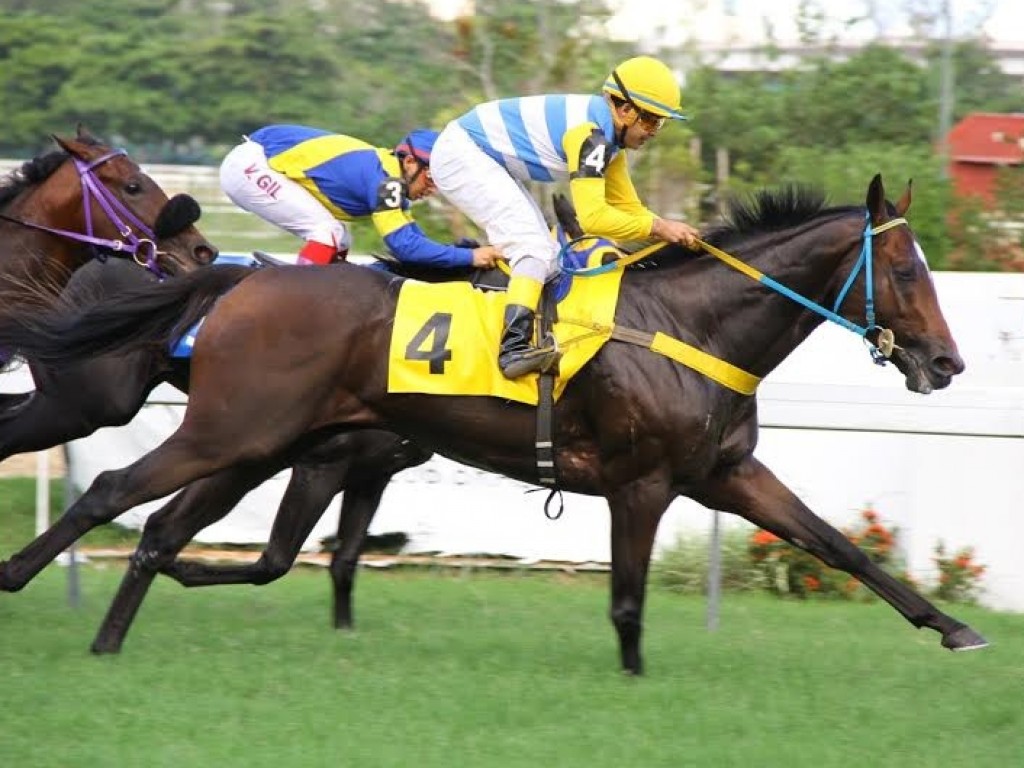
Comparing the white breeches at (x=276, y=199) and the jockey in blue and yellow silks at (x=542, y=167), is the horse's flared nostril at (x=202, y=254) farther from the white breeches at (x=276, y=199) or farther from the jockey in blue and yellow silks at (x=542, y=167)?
the jockey in blue and yellow silks at (x=542, y=167)

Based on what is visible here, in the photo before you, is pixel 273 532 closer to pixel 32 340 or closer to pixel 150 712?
pixel 32 340

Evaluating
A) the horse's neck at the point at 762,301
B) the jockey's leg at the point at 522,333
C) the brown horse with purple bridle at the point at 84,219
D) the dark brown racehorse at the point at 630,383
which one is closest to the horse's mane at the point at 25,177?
the brown horse with purple bridle at the point at 84,219

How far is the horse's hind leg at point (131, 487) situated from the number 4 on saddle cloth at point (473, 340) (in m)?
0.72

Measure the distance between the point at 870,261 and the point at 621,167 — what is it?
3.10ft

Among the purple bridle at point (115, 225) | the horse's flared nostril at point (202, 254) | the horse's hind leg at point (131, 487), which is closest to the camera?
the horse's hind leg at point (131, 487)

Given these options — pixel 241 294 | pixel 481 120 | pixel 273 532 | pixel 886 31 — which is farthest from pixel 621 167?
pixel 886 31

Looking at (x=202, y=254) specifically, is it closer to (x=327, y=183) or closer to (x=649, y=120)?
(x=327, y=183)

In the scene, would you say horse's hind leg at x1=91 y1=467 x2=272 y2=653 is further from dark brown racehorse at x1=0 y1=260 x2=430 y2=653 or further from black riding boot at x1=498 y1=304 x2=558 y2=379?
black riding boot at x1=498 y1=304 x2=558 y2=379

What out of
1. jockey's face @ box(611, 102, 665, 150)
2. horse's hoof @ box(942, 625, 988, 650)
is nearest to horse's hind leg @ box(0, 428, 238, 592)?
jockey's face @ box(611, 102, 665, 150)

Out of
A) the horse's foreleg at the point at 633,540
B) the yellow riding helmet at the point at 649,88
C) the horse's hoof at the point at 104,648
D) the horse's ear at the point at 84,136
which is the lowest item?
the horse's hoof at the point at 104,648

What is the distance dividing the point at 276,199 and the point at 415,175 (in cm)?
71

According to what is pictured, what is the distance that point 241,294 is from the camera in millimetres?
5984

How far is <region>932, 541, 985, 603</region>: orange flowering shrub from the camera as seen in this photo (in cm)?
805

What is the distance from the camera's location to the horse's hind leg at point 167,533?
6121 millimetres
